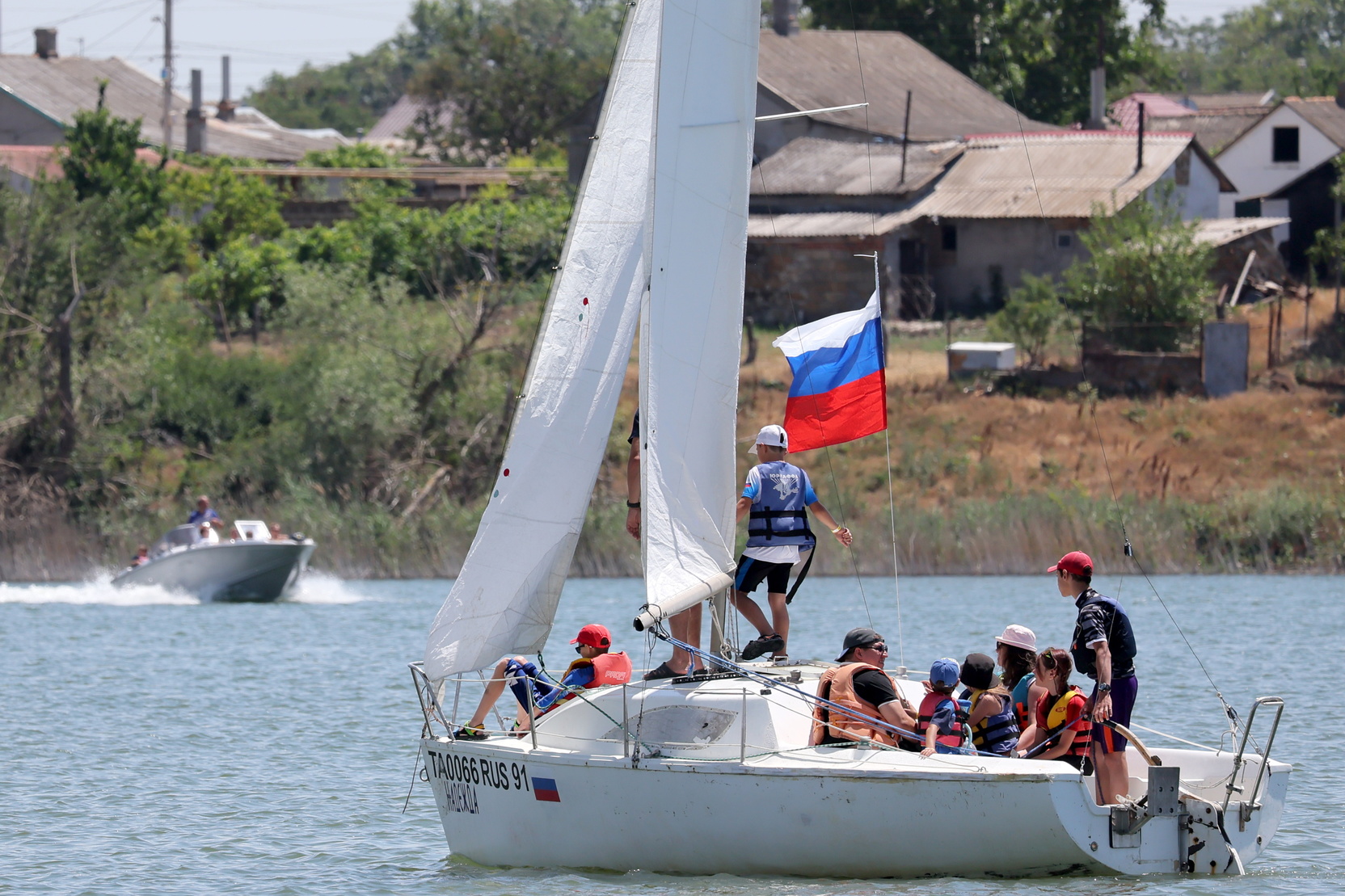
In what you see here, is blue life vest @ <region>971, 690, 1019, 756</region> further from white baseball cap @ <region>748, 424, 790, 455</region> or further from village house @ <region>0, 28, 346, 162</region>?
village house @ <region>0, 28, 346, 162</region>

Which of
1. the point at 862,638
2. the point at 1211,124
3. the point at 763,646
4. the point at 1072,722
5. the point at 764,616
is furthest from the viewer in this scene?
the point at 1211,124

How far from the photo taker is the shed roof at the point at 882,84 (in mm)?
59469

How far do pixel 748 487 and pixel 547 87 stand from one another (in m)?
72.7

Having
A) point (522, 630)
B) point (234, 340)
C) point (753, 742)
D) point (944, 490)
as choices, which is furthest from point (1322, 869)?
point (234, 340)

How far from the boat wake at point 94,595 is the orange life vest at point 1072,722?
26.2 m

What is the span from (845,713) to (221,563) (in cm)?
2486

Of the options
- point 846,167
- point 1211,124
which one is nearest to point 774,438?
point 846,167

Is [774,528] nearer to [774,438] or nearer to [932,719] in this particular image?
[774,438]

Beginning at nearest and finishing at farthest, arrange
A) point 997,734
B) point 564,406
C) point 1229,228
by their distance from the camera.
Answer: point 997,734
point 564,406
point 1229,228

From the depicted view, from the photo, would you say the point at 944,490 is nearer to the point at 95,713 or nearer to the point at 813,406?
the point at 95,713

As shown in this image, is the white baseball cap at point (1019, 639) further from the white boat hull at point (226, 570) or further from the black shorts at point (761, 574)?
the white boat hull at point (226, 570)

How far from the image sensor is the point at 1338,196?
→ 52125 mm

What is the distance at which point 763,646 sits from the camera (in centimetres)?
1314

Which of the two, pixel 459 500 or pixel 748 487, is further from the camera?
pixel 459 500
